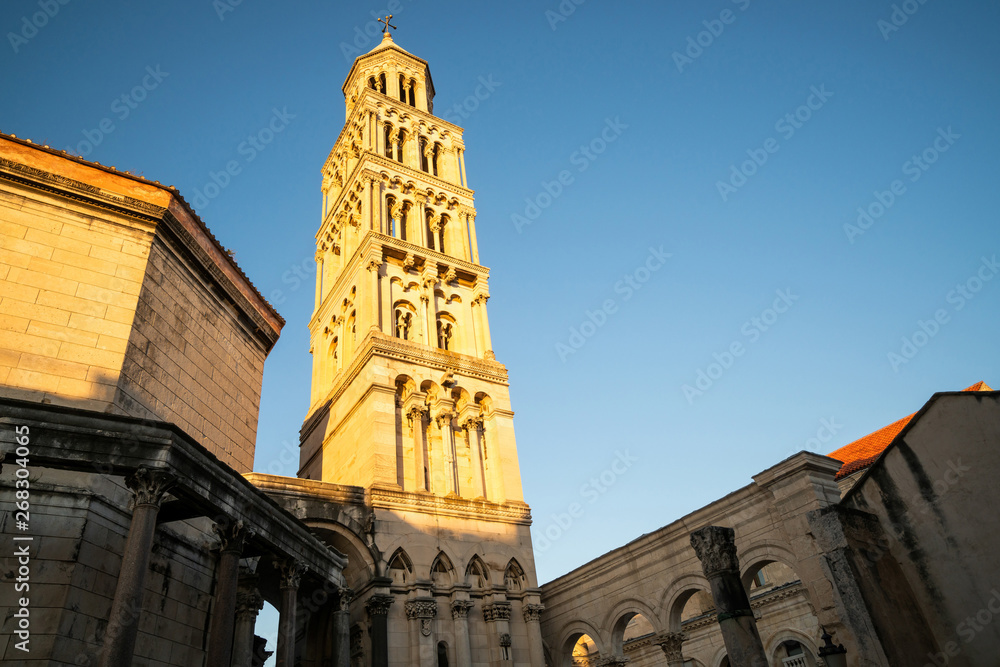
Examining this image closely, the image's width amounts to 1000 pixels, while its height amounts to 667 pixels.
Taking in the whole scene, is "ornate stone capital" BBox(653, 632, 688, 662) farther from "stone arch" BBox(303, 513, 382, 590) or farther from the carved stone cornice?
"stone arch" BBox(303, 513, 382, 590)

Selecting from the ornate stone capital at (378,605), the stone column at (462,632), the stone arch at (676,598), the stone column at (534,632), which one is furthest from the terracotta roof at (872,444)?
the ornate stone capital at (378,605)

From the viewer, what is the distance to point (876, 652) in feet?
36.7

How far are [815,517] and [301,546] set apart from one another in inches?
431

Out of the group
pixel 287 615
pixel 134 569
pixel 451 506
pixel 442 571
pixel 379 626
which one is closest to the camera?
pixel 134 569

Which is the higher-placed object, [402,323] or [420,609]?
[402,323]

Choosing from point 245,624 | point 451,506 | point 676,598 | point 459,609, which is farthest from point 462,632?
point 245,624

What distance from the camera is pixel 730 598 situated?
1185 centimetres

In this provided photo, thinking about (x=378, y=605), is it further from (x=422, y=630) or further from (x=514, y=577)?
(x=514, y=577)

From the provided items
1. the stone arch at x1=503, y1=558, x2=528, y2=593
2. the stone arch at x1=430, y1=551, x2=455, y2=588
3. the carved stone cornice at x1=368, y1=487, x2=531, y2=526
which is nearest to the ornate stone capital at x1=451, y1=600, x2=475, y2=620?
the stone arch at x1=430, y1=551, x2=455, y2=588

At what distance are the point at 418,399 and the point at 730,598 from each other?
47.2 ft

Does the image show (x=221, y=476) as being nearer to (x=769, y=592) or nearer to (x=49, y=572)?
(x=49, y=572)

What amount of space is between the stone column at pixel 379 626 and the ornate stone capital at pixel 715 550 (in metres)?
10.4

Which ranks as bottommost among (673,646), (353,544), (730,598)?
(730,598)

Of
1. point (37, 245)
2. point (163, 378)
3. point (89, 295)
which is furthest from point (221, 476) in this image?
point (37, 245)
